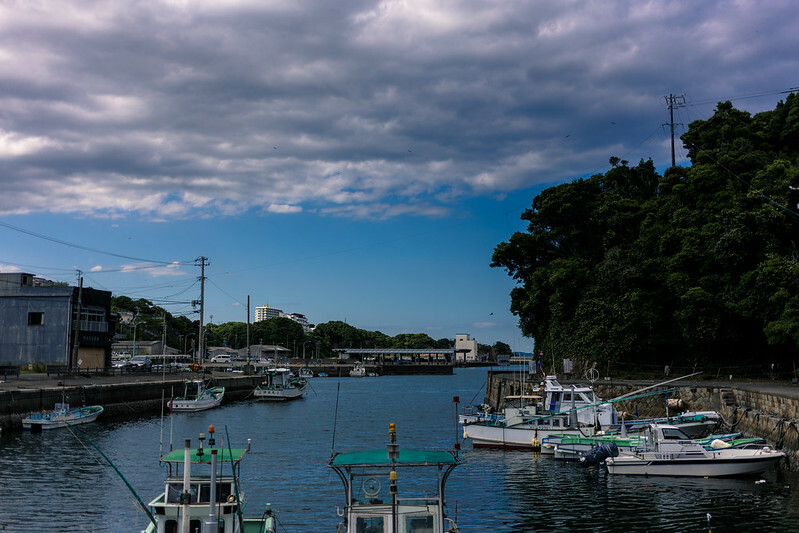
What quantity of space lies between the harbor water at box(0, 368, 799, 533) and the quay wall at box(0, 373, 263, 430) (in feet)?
7.72

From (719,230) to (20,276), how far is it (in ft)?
227

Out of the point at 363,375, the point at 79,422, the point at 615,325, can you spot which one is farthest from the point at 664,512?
the point at 363,375

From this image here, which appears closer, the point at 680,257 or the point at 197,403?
the point at 680,257

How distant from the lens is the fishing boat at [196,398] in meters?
68.9

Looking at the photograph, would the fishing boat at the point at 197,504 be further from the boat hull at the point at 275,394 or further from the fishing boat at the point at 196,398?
the boat hull at the point at 275,394

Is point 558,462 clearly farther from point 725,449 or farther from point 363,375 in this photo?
point 363,375

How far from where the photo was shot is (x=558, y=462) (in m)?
36.7

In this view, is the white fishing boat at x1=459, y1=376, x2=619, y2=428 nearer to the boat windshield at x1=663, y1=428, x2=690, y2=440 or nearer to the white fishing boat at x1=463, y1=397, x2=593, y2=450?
the white fishing boat at x1=463, y1=397, x2=593, y2=450

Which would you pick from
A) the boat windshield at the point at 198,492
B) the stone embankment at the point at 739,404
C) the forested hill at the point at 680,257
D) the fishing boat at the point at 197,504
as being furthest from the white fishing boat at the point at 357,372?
the boat windshield at the point at 198,492

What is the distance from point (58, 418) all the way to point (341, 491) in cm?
2767

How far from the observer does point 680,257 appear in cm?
5434

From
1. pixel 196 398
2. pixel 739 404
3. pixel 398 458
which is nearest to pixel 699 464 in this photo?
pixel 739 404

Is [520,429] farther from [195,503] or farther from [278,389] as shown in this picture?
[278,389]

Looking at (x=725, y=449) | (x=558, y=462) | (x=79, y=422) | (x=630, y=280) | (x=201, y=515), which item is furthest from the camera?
(x=630, y=280)
